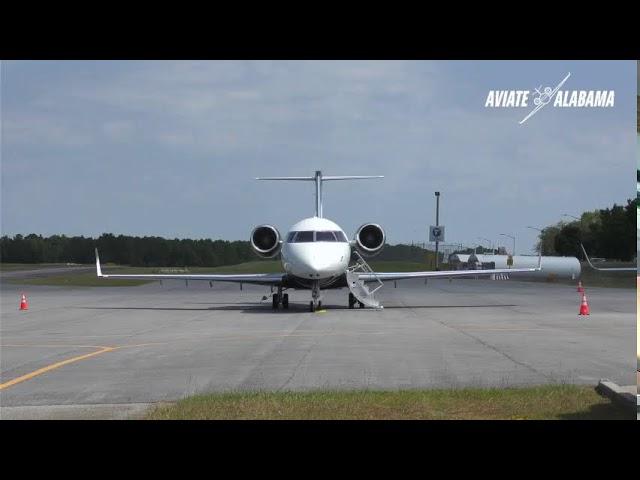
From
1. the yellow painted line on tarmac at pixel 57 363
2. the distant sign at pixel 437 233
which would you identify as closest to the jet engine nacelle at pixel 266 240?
the yellow painted line on tarmac at pixel 57 363

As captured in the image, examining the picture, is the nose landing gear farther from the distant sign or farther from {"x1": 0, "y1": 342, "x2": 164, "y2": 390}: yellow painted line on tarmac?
the distant sign

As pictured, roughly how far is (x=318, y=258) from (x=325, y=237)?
1.16 meters

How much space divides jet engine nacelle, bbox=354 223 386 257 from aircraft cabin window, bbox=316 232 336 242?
338cm

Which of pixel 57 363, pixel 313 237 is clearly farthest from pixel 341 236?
pixel 57 363

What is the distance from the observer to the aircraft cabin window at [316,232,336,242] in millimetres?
30875

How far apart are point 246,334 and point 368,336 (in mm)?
3179

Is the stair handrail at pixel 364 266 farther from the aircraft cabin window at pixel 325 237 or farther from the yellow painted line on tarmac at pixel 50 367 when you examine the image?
the yellow painted line on tarmac at pixel 50 367

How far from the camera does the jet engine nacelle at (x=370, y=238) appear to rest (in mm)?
34531

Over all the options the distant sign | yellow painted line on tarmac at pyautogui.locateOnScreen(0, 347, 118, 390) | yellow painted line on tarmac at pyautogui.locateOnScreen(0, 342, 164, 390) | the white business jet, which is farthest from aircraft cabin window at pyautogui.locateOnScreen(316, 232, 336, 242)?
the distant sign

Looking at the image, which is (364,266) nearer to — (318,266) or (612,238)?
(318,266)

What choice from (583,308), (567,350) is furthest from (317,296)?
(567,350)

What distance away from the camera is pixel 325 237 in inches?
1222

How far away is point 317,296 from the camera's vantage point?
105 ft
